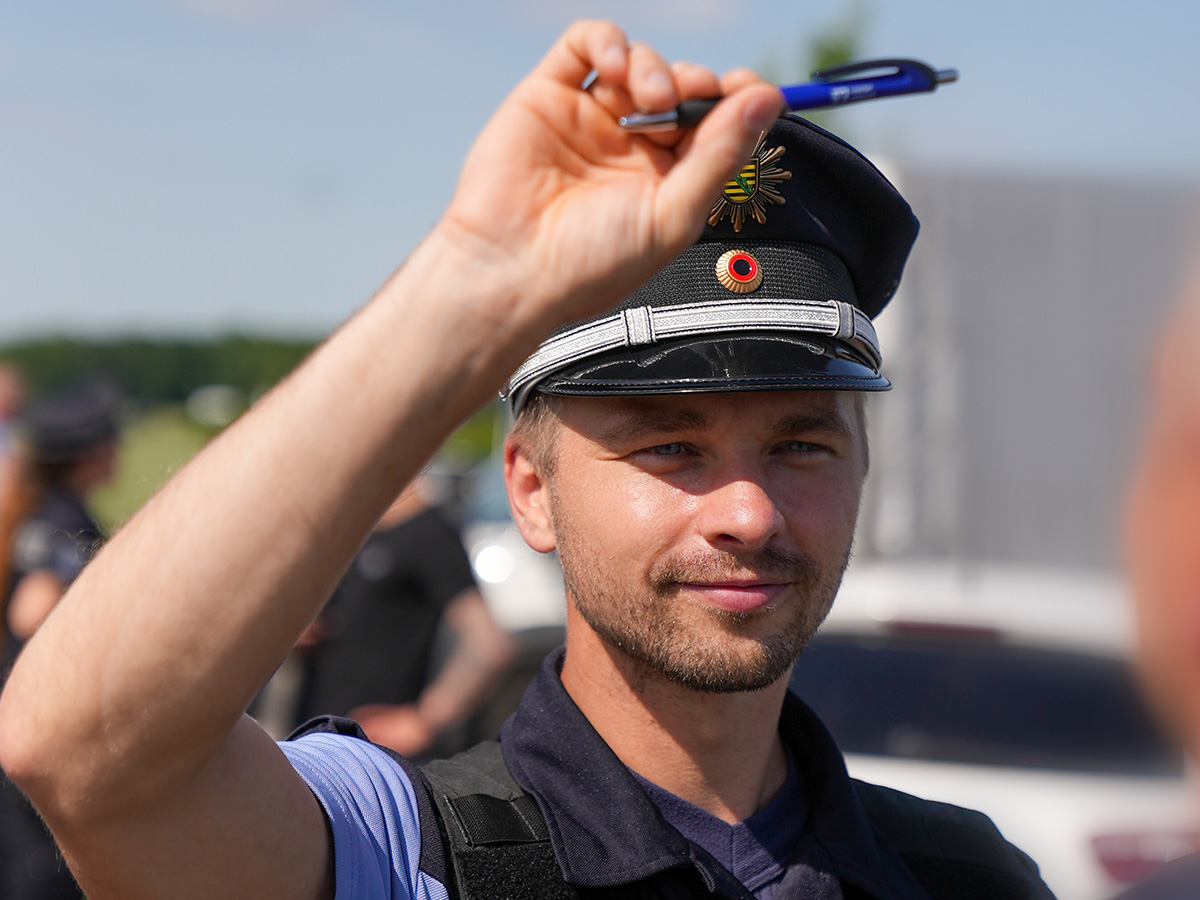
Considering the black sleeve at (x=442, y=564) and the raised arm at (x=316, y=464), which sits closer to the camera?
the raised arm at (x=316, y=464)

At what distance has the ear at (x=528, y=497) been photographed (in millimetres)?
1957

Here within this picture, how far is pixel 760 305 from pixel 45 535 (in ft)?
12.0

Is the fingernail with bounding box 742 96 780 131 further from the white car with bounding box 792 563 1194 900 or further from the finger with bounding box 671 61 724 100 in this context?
the white car with bounding box 792 563 1194 900

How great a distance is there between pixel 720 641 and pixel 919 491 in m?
6.11

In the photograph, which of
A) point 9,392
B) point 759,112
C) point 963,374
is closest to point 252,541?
point 759,112

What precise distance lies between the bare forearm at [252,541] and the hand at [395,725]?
Result: 4047 mm

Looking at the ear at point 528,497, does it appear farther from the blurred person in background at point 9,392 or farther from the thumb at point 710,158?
the blurred person in background at point 9,392

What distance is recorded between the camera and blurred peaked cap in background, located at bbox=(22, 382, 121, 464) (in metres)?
5.08

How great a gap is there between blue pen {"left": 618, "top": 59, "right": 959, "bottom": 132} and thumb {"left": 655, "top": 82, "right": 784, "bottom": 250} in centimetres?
2

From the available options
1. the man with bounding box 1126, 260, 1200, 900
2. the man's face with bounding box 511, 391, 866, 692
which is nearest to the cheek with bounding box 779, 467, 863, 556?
the man's face with bounding box 511, 391, 866, 692

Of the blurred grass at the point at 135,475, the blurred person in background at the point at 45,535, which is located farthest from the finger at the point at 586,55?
the blurred person in background at the point at 45,535

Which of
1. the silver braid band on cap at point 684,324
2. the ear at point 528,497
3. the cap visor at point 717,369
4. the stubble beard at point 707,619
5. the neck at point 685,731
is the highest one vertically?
the silver braid band on cap at point 684,324

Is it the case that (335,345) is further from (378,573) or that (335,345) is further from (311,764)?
(378,573)

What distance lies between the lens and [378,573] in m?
5.21
